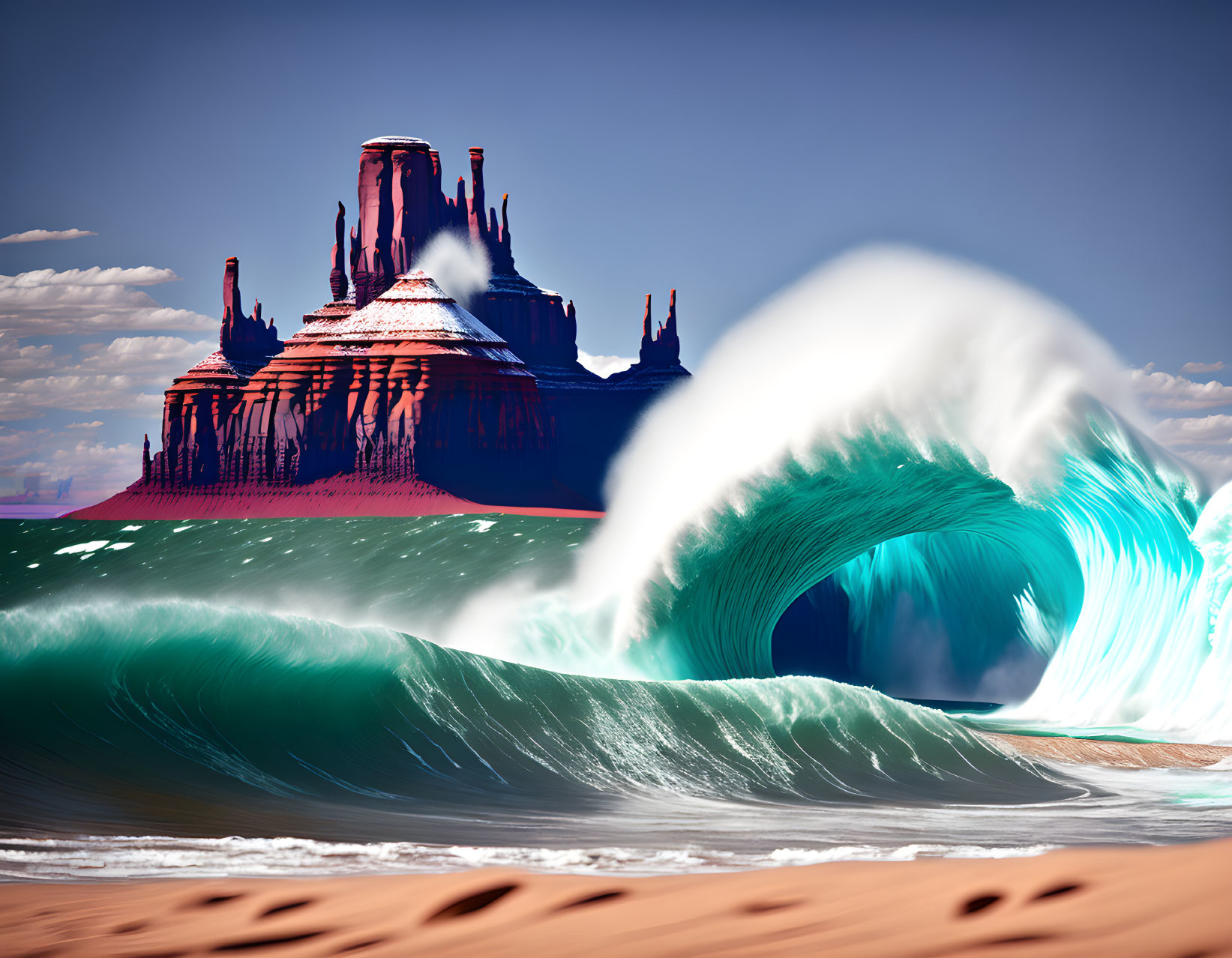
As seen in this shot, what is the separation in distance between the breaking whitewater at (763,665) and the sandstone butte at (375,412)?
6926 centimetres

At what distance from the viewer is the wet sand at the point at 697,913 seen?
15.3ft

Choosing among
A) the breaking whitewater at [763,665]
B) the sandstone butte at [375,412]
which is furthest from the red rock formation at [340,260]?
the breaking whitewater at [763,665]

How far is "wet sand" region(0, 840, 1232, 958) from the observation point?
15.3 ft

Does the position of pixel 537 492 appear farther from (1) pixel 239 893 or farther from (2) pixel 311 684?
(1) pixel 239 893

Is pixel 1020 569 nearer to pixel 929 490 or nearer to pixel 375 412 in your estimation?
pixel 929 490

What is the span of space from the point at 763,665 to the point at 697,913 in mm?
18775

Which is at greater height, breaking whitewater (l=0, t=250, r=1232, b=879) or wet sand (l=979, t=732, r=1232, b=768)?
breaking whitewater (l=0, t=250, r=1232, b=879)

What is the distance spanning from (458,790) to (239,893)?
18.0 ft

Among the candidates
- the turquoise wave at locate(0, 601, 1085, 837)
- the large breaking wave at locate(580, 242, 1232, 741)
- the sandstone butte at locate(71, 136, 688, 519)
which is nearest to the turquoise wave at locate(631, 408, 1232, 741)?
the large breaking wave at locate(580, 242, 1232, 741)

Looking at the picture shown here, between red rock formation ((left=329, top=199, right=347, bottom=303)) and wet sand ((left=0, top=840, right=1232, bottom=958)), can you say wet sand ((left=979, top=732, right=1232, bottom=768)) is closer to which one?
wet sand ((left=0, top=840, right=1232, bottom=958))

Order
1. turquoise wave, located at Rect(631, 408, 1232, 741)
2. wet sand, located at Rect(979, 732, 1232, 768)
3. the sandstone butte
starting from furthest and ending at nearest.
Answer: the sandstone butte → turquoise wave, located at Rect(631, 408, 1232, 741) → wet sand, located at Rect(979, 732, 1232, 768)

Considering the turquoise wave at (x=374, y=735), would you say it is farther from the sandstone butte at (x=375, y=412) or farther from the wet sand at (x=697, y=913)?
the sandstone butte at (x=375, y=412)

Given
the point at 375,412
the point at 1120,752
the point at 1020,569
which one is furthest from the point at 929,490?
the point at 375,412

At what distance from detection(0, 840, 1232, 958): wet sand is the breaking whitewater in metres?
1.45
